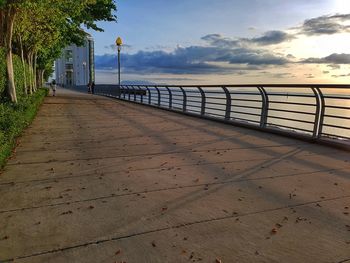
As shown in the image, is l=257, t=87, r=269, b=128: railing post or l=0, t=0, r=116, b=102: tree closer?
l=257, t=87, r=269, b=128: railing post

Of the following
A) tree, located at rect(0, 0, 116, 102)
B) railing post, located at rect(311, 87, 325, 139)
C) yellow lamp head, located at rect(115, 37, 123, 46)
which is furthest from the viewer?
yellow lamp head, located at rect(115, 37, 123, 46)

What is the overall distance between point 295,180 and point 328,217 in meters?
1.43

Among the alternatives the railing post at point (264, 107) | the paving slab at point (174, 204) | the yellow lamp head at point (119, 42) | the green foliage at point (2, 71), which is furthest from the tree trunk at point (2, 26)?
the yellow lamp head at point (119, 42)

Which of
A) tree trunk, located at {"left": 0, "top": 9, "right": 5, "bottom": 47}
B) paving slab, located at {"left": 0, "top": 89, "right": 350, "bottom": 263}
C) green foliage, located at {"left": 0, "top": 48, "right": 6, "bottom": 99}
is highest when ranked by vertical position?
tree trunk, located at {"left": 0, "top": 9, "right": 5, "bottom": 47}

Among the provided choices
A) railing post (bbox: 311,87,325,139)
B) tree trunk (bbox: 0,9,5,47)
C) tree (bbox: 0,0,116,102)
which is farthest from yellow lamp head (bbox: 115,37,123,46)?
railing post (bbox: 311,87,325,139)

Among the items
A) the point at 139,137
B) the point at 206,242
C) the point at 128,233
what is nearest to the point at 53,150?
the point at 139,137

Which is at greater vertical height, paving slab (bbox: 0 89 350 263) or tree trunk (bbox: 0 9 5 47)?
tree trunk (bbox: 0 9 5 47)

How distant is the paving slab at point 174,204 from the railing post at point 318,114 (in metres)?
1.12

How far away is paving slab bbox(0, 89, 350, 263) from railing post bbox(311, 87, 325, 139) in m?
1.12

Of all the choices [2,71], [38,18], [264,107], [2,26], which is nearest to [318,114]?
[264,107]

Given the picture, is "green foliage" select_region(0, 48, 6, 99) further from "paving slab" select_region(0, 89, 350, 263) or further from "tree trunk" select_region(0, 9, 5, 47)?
"paving slab" select_region(0, 89, 350, 263)

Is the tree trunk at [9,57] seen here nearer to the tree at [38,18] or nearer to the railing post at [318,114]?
the tree at [38,18]

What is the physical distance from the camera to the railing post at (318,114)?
905 cm

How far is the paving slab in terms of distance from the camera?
3342 mm
